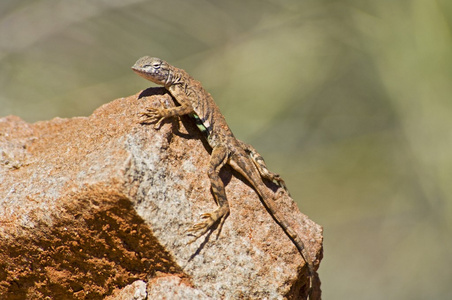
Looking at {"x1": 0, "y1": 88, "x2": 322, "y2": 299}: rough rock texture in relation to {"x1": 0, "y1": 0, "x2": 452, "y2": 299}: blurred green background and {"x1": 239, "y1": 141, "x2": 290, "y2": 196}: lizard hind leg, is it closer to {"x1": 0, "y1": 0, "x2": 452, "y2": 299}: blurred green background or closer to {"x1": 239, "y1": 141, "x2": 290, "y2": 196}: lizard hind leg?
{"x1": 239, "y1": 141, "x2": 290, "y2": 196}: lizard hind leg

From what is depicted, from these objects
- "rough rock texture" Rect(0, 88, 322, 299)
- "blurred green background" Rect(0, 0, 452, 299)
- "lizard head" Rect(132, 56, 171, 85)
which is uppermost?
"blurred green background" Rect(0, 0, 452, 299)

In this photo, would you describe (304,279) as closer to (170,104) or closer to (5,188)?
(170,104)

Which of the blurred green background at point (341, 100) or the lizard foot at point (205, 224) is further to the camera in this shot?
the blurred green background at point (341, 100)

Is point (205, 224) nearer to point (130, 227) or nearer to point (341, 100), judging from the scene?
point (130, 227)

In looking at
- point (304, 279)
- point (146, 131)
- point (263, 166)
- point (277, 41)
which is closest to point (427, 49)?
point (277, 41)

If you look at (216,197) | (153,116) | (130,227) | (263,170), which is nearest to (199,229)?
(216,197)

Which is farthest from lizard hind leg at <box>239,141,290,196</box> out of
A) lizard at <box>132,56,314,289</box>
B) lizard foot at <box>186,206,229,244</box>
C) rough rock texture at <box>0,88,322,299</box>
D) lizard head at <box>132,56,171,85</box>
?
lizard head at <box>132,56,171,85</box>

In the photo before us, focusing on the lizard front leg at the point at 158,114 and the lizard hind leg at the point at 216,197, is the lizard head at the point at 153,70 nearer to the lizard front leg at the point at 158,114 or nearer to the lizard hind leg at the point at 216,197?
the lizard front leg at the point at 158,114

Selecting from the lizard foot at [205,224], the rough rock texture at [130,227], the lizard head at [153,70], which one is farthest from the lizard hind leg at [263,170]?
the lizard head at [153,70]
